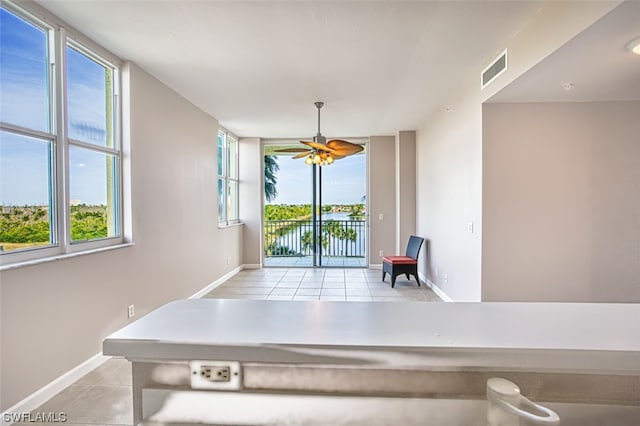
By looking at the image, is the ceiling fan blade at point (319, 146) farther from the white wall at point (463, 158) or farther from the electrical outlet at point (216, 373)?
the electrical outlet at point (216, 373)

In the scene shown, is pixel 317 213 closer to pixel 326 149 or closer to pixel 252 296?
pixel 252 296

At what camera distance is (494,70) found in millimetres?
3090

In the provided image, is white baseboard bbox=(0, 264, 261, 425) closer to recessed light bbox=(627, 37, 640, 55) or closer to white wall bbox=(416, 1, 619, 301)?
white wall bbox=(416, 1, 619, 301)

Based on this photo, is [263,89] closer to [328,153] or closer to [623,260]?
[328,153]

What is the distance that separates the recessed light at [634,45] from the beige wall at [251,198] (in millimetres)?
5811

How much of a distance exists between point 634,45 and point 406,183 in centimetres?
423

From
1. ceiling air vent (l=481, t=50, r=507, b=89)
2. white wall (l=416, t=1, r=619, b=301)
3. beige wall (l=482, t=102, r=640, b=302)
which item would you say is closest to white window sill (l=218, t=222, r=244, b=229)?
white wall (l=416, t=1, r=619, b=301)

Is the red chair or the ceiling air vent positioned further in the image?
the red chair

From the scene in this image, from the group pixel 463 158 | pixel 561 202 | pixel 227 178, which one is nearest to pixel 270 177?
pixel 227 178

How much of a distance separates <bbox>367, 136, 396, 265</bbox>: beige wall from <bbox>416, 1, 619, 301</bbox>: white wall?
758mm

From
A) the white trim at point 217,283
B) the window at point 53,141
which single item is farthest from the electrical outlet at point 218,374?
the white trim at point 217,283

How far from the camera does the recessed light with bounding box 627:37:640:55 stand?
214cm

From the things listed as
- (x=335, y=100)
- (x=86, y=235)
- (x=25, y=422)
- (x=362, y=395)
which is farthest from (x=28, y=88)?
(x=335, y=100)

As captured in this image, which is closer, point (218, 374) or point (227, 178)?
point (218, 374)
